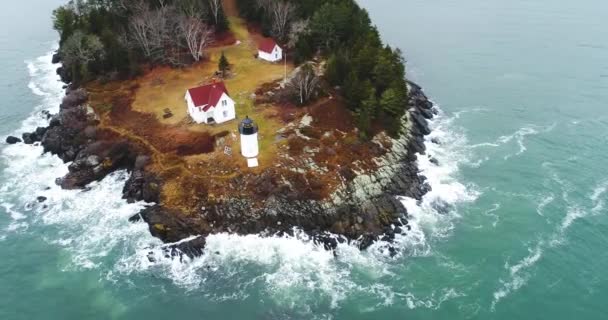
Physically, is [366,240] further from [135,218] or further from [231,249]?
[135,218]

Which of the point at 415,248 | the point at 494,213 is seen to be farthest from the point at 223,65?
the point at 494,213

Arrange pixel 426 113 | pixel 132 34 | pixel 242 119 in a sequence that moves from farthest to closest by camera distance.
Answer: pixel 132 34 < pixel 426 113 < pixel 242 119

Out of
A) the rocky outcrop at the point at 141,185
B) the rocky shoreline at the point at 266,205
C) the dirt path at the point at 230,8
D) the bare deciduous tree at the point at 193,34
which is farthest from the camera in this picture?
the dirt path at the point at 230,8

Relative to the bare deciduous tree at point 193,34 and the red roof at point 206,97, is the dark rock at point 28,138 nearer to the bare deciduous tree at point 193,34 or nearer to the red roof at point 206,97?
the red roof at point 206,97

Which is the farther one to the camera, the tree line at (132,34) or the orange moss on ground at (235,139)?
the tree line at (132,34)

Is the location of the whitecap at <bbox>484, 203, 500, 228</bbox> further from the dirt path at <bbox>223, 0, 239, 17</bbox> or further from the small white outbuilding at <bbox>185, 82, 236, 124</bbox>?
the dirt path at <bbox>223, 0, 239, 17</bbox>

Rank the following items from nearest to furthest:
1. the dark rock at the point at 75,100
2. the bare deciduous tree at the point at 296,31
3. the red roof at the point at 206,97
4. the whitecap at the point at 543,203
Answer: the whitecap at the point at 543,203 < the red roof at the point at 206,97 < the dark rock at the point at 75,100 < the bare deciduous tree at the point at 296,31

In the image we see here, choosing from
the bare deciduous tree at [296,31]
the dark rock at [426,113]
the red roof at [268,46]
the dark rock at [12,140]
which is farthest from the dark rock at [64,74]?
the dark rock at [426,113]
